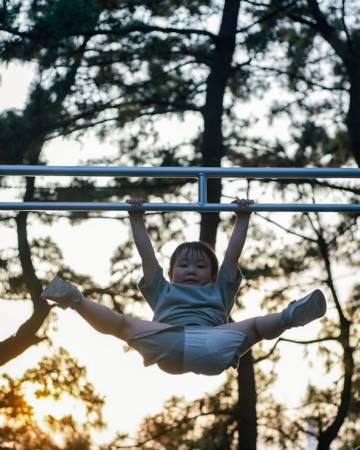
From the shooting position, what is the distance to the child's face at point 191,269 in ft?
14.1

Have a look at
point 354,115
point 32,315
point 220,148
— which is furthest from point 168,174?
point 354,115

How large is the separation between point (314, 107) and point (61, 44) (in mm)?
2249

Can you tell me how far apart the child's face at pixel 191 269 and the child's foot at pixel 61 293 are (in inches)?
22.3

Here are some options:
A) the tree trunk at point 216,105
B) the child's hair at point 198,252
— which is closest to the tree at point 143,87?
the tree trunk at point 216,105

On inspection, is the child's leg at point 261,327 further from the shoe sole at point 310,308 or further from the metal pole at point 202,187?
the metal pole at point 202,187

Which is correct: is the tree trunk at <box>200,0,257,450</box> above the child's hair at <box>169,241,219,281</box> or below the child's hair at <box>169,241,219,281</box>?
above

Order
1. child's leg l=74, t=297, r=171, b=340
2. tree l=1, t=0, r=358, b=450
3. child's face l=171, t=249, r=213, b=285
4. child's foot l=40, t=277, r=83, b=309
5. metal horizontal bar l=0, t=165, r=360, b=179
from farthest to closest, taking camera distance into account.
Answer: tree l=1, t=0, r=358, b=450
child's face l=171, t=249, r=213, b=285
metal horizontal bar l=0, t=165, r=360, b=179
child's leg l=74, t=297, r=171, b=340
child's foot l=40, t=277, r=83, b=309

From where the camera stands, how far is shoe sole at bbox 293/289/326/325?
12.6ft

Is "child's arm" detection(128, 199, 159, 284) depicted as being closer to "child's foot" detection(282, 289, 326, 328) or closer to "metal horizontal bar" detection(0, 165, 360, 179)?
"metal horizontal bar" detection(0, 165, 360, 179)

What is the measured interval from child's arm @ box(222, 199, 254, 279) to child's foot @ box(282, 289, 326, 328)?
1.46ft

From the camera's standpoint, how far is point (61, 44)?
27.9 ft

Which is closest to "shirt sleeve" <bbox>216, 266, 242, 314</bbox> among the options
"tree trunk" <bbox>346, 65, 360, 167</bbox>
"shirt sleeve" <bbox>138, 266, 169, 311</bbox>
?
"shirt sleeve" <bbox>138, 266, 169, 311</bbox>

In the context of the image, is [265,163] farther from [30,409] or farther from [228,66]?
[30,409]

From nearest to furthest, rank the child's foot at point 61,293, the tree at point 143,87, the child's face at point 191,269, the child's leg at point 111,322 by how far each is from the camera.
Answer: the child's foot at point 61,293
the child's leg at point 111,322
the child's face at point 191,269
the tree at point 143,87
